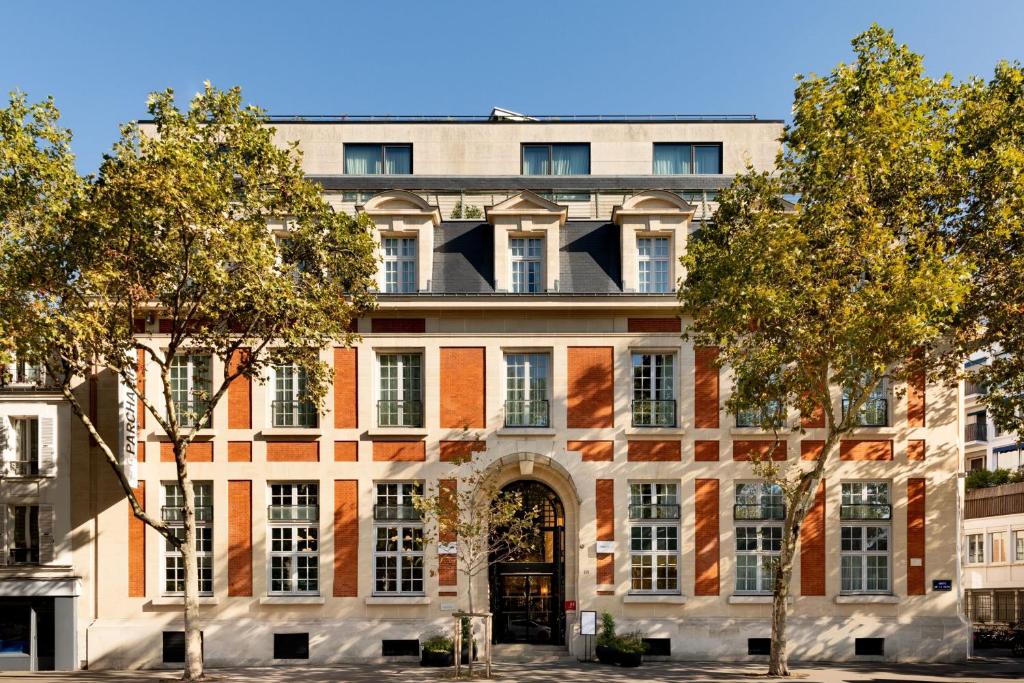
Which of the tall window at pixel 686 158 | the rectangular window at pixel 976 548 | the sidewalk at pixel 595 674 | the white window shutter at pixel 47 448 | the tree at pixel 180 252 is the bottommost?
the rectangular window at pixel 976 548

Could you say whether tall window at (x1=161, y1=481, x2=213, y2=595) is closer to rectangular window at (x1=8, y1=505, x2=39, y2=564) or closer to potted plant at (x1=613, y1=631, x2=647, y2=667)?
rectangular window at (x1=8, y1=505, x2=39, y2=564)

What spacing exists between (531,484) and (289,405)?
24.3 ft

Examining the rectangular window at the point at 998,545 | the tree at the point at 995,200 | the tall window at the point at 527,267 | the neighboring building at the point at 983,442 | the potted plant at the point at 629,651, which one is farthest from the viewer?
the neighboring building at the point at 983,442

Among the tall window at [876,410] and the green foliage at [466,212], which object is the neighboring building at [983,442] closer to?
the tall window at [876,410]

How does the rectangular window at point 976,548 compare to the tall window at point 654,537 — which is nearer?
the tall window at point 654,537

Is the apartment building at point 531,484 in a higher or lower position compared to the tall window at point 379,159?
lower

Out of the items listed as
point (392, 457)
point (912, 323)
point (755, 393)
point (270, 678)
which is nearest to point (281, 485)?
point (392, 457)

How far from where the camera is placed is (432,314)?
3011cm

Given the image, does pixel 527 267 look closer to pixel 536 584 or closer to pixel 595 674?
pixel 536 584

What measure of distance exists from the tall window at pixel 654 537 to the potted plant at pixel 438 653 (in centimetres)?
540

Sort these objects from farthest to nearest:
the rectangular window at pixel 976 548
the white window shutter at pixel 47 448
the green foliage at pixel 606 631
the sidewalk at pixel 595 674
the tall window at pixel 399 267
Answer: the rectangular window at pixel 976 548
the tall window at pixel 399 267
the white window shutter at pixel 47 448
the green foliage at pixel 606 631
the sidewalk at pixel 595 674

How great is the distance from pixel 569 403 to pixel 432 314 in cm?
470

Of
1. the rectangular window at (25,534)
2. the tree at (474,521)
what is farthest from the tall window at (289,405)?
the rectangular window at (25,534)

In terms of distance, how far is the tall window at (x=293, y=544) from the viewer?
29625 millimetres
